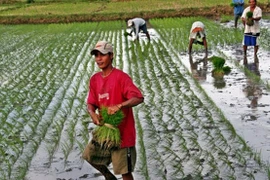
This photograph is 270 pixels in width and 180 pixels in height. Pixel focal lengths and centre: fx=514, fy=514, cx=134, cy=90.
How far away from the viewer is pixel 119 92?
3.77 meters

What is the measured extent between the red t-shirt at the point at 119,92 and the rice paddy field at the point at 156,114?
31.7 inches

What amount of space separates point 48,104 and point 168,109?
1.86 meters

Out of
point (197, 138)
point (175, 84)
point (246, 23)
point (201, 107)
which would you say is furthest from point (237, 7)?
point (197, 138)

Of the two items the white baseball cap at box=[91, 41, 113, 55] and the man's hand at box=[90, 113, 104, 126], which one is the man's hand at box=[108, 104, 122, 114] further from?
the white baseball cap at box=[91, 41, 113, 55]

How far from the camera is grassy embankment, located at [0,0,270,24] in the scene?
21422mm

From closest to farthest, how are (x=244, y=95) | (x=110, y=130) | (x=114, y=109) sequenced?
(x=114, y=109), (x=110, y=130), (x=244, y=95)

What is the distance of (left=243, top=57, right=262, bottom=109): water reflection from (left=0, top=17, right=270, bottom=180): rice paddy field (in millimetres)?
15

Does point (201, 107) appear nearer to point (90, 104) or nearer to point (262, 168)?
point (262, 168)

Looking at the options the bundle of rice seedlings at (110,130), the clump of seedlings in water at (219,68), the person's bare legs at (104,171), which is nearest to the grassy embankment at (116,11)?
the clump of seedlings in water at (219,68)

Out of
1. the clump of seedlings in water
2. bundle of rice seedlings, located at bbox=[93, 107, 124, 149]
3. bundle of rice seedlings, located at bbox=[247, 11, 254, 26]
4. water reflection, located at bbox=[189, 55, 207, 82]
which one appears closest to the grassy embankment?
water reflection, located at bbox=[189, 55, 207, 82]

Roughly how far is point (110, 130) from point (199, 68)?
6.32 m

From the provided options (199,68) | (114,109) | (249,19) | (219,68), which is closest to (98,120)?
(114,109)

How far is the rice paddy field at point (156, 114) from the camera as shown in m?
4.82

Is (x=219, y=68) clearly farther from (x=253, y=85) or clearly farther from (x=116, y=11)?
(x=116, y=11)
